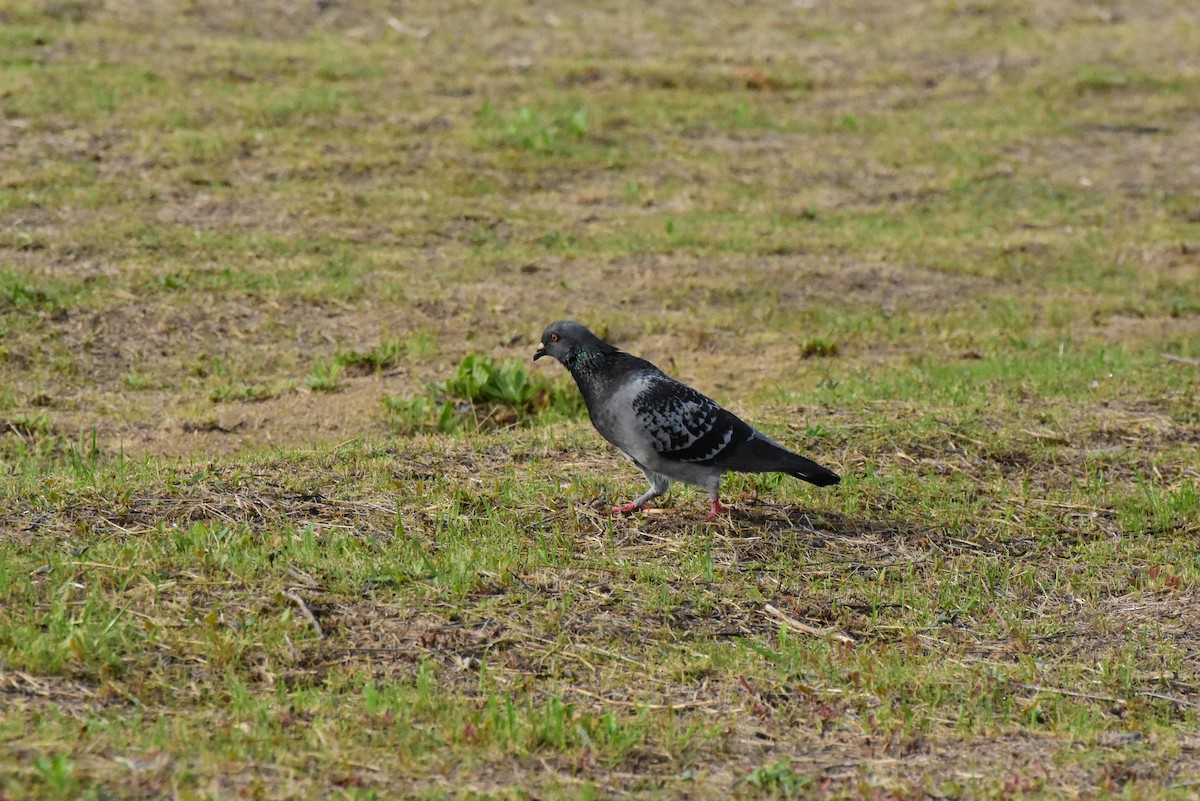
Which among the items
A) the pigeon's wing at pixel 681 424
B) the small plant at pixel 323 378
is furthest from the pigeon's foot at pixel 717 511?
the small plant at pixel 323 378

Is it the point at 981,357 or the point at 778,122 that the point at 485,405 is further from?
the point at 778,122

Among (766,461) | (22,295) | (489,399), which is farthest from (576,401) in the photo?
(22,295)

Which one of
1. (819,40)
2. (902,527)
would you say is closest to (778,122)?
(819,40)

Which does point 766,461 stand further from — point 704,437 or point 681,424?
point 681,424

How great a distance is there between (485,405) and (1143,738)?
20.5ft

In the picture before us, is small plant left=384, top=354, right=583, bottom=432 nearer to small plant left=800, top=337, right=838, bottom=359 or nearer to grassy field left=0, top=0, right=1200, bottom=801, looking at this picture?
grassy field left=0, top=0, right=1200, bottom=801

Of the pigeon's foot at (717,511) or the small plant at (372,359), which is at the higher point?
the pigeon's foot at (717,511)

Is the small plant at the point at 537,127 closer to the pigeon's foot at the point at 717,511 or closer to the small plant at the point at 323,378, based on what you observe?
the small plant at the point at 323,378

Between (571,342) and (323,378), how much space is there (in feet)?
13.6

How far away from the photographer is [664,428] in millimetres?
7703

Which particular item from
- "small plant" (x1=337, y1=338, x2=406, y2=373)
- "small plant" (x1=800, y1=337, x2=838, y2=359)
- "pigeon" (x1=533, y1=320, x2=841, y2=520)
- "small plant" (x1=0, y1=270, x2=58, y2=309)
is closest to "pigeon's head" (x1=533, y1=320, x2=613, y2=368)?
"pigeon" (x1=533, y1=320, x2=841, y2=520)

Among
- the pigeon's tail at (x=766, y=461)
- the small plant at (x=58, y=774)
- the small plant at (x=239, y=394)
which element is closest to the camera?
the small plant at (x=58, y=774)

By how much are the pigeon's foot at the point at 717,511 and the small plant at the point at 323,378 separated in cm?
450

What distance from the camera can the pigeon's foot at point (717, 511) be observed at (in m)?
8.16
